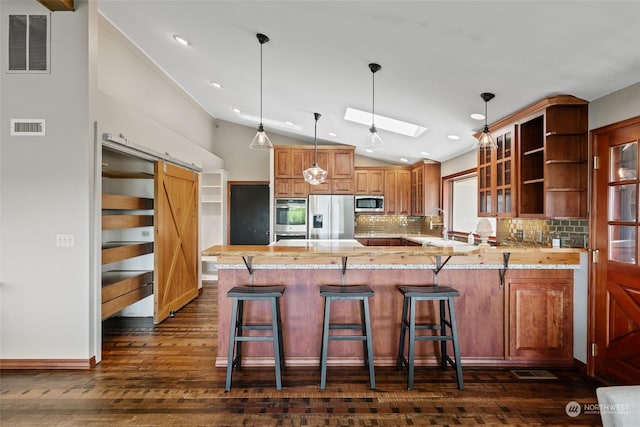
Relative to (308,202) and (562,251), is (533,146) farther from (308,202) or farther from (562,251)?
(308,202)

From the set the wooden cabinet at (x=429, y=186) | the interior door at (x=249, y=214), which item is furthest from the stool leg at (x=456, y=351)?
the interior door at (x=249, y=214)

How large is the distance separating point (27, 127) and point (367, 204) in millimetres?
5119

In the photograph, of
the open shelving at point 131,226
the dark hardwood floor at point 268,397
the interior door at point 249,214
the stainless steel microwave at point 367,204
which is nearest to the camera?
the dark hardwood floor at point 268,397

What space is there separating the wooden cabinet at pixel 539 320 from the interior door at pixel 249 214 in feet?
16.1

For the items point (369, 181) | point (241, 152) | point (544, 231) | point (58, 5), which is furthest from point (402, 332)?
point (241, 152)

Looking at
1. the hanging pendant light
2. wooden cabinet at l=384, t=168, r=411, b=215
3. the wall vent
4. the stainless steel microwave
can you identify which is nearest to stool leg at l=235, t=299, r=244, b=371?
the wall vent

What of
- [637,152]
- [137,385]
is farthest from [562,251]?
[137,385]

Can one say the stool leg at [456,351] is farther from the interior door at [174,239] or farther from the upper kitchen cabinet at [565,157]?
the interior door at [174,239]

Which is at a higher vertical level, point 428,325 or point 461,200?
point 461,200

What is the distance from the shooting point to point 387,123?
4961 mm

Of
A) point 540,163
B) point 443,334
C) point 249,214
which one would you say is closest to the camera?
point 443,334

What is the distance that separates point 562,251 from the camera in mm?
3029

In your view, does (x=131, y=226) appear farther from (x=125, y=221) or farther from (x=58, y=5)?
(x=58, y=5)

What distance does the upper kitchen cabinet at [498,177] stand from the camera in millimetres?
3471
